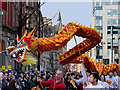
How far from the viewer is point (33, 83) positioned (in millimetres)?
12984

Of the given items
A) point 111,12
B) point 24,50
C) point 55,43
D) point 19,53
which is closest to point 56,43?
point 55,43

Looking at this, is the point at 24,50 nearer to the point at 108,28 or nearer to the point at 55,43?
the point at 55,43

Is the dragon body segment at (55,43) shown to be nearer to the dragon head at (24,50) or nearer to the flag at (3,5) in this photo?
the dragon head at (24,50)

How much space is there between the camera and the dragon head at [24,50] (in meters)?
7.86

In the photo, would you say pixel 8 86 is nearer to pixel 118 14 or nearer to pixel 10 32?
pixel 10 32

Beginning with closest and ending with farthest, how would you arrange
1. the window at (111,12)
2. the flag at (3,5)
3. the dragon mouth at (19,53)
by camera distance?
1. the dragon mouth at (19,53)
2. the flag at (3,5)
3. the window at (111,12)

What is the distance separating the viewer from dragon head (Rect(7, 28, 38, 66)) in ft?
25.8

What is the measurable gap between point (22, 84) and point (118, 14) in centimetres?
5795

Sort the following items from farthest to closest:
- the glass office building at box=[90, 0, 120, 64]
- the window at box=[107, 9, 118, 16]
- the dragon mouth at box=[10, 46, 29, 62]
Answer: the window at box=[107, 9, 118, 16]
the glass office building at box=[90, 0, 120, 64]
the dragon mouth at box=[10, 46, 29, 62]

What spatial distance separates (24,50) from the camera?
7.94 metres

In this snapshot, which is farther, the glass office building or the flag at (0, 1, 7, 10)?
the glass office building

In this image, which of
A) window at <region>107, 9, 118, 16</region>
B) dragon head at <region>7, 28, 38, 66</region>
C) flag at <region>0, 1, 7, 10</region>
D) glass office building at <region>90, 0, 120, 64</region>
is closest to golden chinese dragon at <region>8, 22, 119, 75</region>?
dragon head at <region>7, 28, 38, 66</region>

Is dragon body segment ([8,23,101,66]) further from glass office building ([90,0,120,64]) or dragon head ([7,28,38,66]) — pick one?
glass office building ([90,0,120,64])

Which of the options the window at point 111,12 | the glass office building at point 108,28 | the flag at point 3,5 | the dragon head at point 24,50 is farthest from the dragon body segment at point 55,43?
the window at point 111,12
